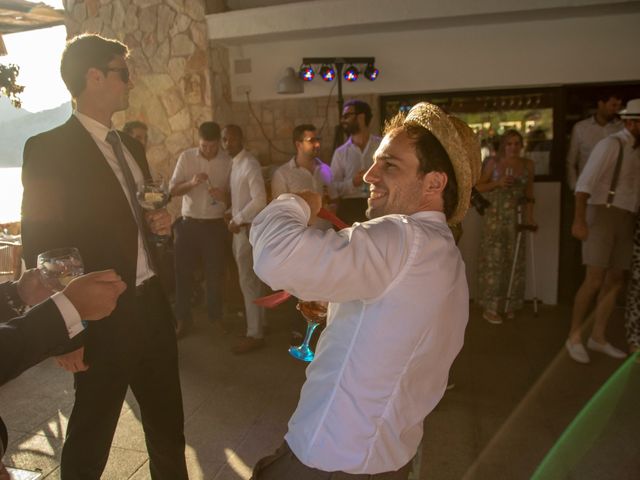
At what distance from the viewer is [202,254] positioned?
5.24 metres

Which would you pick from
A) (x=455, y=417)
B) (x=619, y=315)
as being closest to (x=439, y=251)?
(x=455, y=417)

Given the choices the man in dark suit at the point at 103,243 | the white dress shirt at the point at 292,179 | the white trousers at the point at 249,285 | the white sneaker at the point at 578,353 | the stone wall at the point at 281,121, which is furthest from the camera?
the stone wall at the point at 281,121

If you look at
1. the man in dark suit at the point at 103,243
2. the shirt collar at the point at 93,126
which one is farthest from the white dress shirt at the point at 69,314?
the shirt collar at the point at 93,126

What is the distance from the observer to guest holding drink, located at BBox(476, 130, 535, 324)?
18.0ft

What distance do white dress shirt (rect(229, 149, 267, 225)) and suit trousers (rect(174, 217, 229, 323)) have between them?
0.46m

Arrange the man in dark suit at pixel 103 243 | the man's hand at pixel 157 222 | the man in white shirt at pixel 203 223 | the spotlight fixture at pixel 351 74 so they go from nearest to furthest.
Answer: the man in dark suit at pixel 103 243 → the man's hand at pixel 157 222 → the man in white shirt at pixel 203 223 → the spotlight fixture at pixel 351 74

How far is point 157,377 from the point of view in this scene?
7.66 feet

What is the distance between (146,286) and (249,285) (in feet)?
8.45

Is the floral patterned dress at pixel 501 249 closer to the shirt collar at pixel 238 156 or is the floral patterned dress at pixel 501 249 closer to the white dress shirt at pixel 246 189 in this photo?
the white dress shirt at pixel 246 189

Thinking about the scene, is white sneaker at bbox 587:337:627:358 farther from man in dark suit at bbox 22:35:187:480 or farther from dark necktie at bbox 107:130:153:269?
dark necktie at bbox 107:130:153:269

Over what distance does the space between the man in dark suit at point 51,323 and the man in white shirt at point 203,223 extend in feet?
12.3

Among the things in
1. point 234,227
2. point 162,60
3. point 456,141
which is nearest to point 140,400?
point 456,141

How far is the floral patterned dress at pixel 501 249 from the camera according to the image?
5.50m

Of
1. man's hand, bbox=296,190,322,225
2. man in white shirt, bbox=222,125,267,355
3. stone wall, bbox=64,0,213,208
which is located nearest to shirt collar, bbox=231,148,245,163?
man in white shirt, bbox=222,125,267,355
